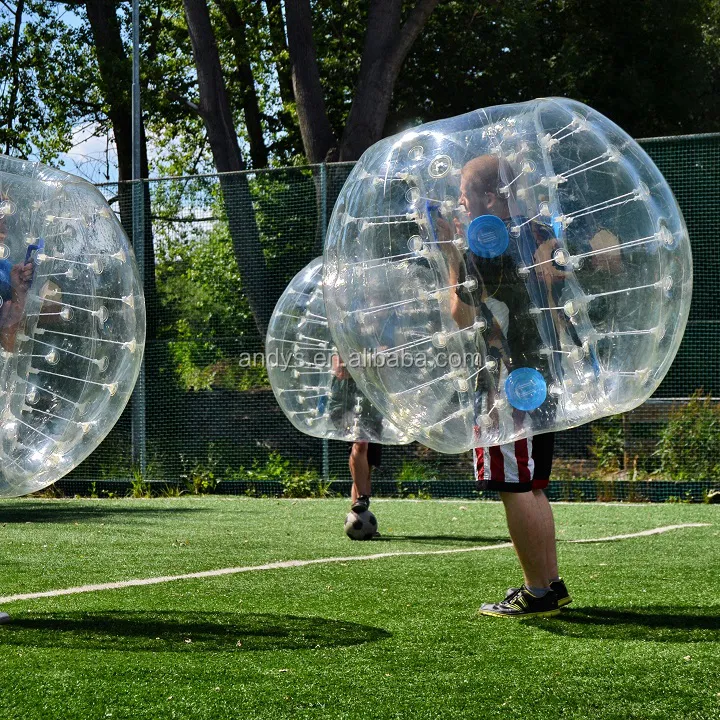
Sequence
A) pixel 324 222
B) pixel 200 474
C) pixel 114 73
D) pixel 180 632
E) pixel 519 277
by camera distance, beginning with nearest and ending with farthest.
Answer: pixel 519 277 < pixel 180 632 < pixel 324 222 < pixel 200 474 < pixel 114 73

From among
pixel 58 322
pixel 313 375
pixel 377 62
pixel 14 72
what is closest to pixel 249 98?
pixel 14 72

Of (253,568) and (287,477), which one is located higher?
(287,477)

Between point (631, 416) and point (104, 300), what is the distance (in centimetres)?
675

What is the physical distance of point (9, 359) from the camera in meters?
3.79

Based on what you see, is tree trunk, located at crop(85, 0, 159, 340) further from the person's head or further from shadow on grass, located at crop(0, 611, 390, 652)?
the person's head

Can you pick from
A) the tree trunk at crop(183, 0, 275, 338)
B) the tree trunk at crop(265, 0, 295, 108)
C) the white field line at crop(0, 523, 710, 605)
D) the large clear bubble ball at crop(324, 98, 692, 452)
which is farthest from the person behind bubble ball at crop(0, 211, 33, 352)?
the tree trunk at crop(265, 0, 295, 108)

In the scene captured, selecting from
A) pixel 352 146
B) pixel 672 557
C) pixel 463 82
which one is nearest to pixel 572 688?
pixel 672 557

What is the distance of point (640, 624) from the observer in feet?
13.2

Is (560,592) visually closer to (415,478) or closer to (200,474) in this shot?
(415,478)

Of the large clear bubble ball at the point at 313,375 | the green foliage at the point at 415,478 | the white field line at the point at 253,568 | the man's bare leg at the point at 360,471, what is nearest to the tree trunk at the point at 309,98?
the green foliage at the point at 415,478

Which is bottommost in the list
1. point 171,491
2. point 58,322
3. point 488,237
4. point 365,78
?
point 171,491

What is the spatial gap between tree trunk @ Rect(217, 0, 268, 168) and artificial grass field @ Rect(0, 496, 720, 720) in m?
14.2

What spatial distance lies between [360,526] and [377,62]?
853 cm

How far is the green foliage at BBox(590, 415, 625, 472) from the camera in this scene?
9852 mm
